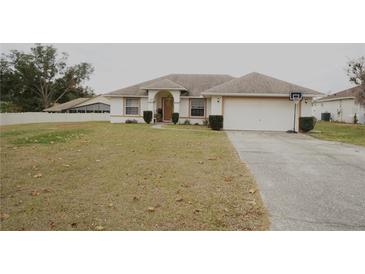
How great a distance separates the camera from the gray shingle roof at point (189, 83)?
2488cm

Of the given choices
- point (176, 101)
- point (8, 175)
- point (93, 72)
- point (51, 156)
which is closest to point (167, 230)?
point (8, 175)

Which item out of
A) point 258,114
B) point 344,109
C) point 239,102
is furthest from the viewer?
point 344,109

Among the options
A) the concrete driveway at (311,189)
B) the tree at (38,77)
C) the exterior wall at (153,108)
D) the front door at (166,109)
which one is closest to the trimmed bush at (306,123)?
the exterior wall at (153,108)

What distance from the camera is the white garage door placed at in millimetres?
19844

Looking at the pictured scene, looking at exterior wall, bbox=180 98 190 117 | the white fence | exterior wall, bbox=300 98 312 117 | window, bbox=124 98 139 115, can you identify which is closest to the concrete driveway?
exterior wall, bbox=300 98 312 117

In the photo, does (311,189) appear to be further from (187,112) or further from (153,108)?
(153,108)

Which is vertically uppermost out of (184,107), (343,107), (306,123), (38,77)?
(38,77)

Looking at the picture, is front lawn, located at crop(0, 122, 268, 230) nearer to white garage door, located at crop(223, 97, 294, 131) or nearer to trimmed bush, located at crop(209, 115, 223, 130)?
trimmed bush, located at crop(209, 115, 223, 130)

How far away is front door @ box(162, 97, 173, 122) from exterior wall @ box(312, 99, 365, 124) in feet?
60.6

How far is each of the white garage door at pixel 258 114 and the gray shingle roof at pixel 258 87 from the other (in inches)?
24.2

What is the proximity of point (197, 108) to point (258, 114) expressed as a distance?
236 inches

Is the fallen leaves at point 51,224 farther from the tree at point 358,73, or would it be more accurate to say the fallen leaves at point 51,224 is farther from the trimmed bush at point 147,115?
the tree at point 358,73

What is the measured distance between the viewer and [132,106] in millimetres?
25188

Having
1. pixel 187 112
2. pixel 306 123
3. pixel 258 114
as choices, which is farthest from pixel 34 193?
pixel 187 112
